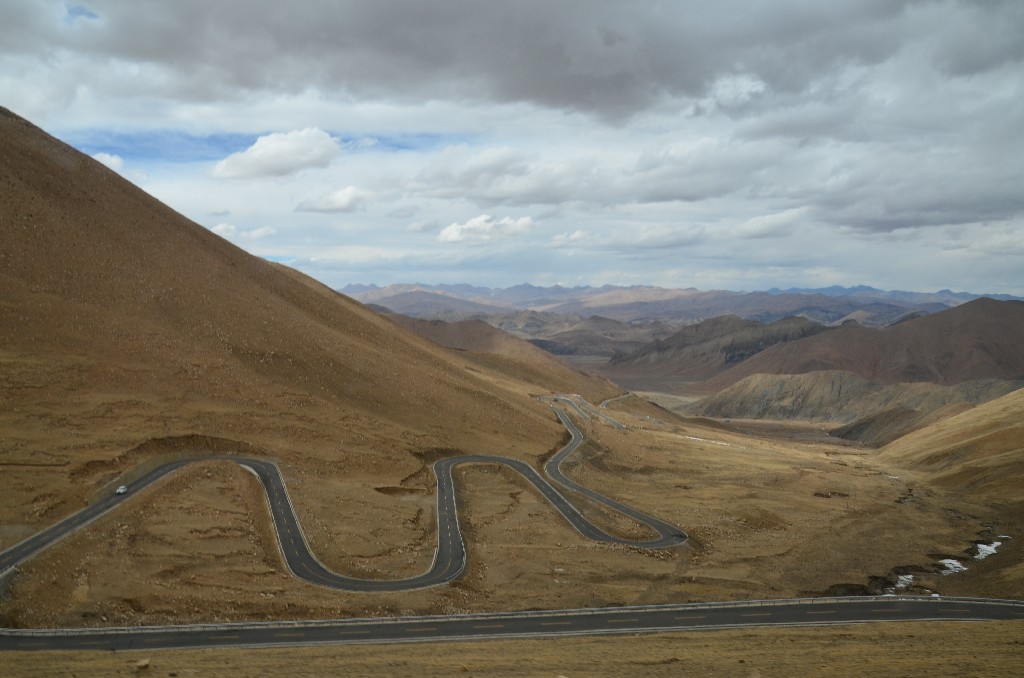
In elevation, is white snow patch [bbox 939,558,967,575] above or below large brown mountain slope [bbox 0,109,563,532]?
below

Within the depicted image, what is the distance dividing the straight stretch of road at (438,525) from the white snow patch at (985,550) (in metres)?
Result: 31.2

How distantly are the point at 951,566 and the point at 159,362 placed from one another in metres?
87.3

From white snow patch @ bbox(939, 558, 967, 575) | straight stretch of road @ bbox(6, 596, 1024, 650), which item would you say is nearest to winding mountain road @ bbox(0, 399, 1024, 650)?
straight stretch of road @ bbox(6, 596, 1024, 650)

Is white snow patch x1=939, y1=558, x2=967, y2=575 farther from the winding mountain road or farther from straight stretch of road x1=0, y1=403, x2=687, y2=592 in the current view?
straight stretch of road x1=0, y1=403, x2=687, y2=592

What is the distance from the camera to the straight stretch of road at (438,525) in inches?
2203

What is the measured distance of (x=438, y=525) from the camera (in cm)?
7156

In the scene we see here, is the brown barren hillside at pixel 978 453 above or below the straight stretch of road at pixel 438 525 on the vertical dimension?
above

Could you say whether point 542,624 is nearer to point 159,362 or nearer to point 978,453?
point 159,362

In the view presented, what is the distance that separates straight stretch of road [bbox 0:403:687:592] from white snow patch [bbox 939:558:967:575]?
25030 millimetres

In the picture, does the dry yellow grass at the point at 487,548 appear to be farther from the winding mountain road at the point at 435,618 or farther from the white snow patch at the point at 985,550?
the white snow patch at the point at 985,550

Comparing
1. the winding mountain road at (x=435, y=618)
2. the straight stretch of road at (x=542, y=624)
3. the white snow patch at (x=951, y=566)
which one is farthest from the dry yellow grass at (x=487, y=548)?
the straight stretch of road at (x=542, y=624)

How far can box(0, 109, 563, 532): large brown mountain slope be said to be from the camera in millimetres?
69812

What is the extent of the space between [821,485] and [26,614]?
95.5 metres

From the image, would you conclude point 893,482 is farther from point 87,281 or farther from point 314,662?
point 87,281
